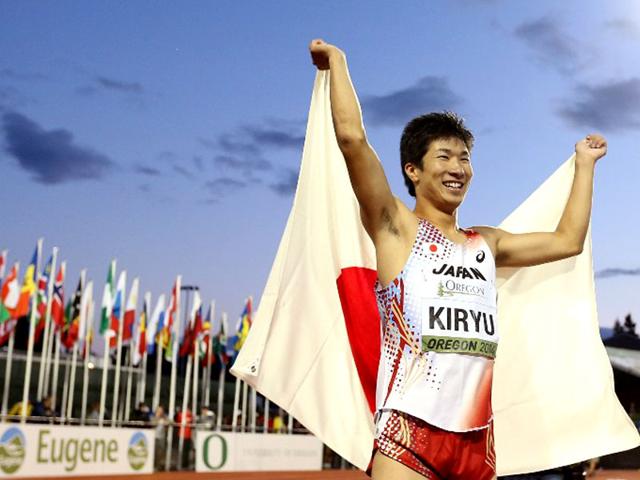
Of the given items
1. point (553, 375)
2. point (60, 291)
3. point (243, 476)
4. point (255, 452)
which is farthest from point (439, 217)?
point (60, 291)

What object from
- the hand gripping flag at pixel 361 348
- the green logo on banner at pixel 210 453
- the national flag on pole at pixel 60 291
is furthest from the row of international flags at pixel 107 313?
the hand gripping flag at pixel 361 348

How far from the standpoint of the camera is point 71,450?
672 inches

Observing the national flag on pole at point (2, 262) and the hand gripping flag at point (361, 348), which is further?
the national flag on pole at point (2, 262)

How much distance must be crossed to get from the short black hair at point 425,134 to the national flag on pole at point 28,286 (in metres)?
23.2

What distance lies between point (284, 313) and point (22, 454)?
13.3 meters

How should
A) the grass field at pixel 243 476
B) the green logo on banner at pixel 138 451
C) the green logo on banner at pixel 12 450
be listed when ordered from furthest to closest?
1. the green logo on banner at pixel 138 451
2. the grass field at pixel 243 476
3. the green logo on banner at pixel 12 450

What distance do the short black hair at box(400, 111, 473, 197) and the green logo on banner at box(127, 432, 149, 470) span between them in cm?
1614

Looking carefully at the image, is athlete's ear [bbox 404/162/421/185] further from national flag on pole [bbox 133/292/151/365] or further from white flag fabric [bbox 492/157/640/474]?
national flag on pole [bbox 133/292/151/365]

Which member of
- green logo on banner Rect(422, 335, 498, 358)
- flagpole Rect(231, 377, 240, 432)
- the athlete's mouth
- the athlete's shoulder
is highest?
the athlete's mouth

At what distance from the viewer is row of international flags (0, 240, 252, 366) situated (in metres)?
25.2

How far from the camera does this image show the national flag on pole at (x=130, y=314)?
29.4 m

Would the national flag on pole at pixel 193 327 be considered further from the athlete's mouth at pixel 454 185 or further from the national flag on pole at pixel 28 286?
the athlete's mouth at pixel 454 185

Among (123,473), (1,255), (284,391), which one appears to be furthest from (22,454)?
(284,391)

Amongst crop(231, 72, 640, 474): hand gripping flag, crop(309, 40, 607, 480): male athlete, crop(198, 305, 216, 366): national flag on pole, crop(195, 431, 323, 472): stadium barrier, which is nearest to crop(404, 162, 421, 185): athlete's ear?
crop(309, 40, 607, 480): male athlete
